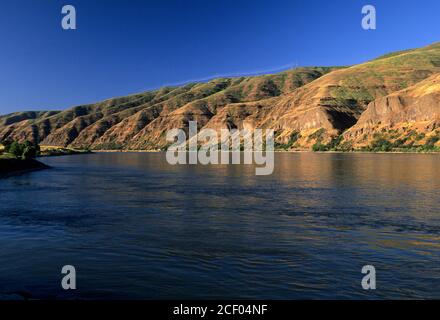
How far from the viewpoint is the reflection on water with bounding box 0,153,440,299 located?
55.7ft

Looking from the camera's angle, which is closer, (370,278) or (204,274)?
(370,278)

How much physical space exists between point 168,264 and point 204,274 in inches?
94.0

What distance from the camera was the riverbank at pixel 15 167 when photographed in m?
90.7

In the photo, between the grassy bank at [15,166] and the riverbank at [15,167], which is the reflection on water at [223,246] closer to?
the riverbank at [15,167]

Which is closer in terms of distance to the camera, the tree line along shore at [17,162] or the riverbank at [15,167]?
the riverbank at [15,167]

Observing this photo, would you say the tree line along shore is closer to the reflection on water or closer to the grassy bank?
→ the grassy bank

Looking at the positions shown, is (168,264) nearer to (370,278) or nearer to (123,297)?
A: (123,297)

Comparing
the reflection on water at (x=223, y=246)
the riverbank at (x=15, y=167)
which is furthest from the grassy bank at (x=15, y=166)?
the reflection on water at (x=223, y=246)

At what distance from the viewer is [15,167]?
322 ft

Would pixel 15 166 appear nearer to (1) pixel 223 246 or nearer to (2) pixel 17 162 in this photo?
(2) pixel 17 162

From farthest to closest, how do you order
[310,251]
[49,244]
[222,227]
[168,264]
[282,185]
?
[282,185] < [222,227] < [49,244] < [310,251] < [168,264]

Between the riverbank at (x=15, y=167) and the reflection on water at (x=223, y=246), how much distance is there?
1922 inches

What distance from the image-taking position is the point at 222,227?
98.9 ft
